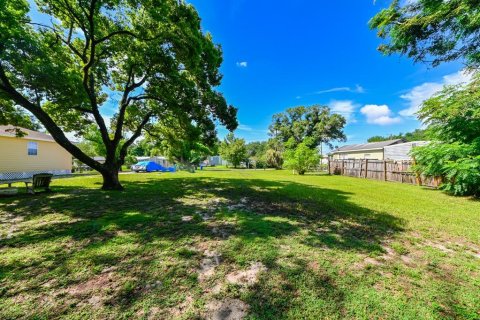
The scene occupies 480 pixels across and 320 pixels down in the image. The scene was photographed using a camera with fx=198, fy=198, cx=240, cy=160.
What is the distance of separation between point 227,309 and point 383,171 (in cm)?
1621

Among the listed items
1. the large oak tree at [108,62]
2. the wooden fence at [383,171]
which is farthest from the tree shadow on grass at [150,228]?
the wooden fence at [383,171]

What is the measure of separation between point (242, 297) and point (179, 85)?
28.6ft

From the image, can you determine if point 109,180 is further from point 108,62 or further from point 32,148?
point 32,148

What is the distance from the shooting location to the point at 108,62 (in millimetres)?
10133

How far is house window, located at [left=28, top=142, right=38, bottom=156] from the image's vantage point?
51.5ft

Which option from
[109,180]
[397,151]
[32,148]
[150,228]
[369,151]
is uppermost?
[369,151]

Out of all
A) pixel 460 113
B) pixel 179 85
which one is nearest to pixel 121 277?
pixel 179 85

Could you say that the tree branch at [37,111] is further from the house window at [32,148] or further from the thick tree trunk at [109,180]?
the house window at [32,148]

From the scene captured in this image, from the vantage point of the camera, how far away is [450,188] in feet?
28.5

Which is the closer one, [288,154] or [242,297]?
[242,297]

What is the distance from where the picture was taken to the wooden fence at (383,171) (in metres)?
11.5

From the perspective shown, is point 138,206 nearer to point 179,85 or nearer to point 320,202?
point 179,85

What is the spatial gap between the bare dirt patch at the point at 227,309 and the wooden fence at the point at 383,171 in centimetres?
1305

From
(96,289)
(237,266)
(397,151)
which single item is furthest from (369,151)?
(96,289)
